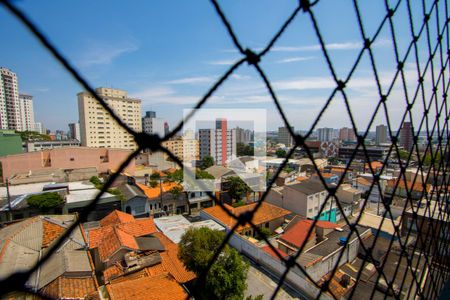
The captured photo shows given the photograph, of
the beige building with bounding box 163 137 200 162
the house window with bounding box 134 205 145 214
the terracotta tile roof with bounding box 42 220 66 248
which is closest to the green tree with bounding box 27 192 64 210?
the terracotta tile roof with bounding box 42 220 66 248

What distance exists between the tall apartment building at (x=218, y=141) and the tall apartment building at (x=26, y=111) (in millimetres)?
22104

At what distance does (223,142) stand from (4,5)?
1931 cm

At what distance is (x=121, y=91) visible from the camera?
19969mm

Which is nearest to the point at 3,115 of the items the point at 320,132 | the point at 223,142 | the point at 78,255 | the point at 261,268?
the point at 223,142

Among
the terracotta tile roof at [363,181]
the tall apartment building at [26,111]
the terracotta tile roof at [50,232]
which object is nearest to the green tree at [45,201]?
the terracotta tile roof at [50,232]

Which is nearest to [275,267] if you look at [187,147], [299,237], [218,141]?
[299,237]

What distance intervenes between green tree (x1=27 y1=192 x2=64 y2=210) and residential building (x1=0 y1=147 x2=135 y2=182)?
3754mm

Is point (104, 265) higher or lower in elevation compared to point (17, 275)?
lower

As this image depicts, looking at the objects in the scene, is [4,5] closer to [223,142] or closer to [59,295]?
[59,295]

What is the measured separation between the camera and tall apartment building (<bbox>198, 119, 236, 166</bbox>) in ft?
62.5

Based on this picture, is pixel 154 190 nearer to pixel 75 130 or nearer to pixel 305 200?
pixel 305 200

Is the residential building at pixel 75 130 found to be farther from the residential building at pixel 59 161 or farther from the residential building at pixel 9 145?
the residential building at pixel 59 161

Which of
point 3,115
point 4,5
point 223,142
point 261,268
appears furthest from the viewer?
point 3,115

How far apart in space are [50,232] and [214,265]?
3412mm
